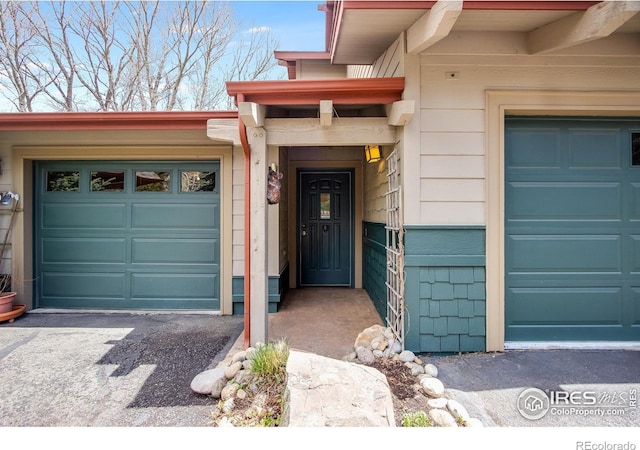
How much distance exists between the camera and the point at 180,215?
12.7ft

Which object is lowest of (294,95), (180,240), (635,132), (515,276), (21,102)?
(515,276)

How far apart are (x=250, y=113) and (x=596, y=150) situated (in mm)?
2900

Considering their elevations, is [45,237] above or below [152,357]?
above

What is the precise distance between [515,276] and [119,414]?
120 inches

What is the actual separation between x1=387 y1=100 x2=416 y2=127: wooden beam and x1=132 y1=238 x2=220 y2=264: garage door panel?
2.51 m

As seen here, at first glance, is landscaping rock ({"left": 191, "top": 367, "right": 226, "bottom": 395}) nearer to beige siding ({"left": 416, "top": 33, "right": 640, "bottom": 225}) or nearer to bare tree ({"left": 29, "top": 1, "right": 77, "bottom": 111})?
beige siding ({"left": 416, "top": 33, "right": 640, "bottom": 225})

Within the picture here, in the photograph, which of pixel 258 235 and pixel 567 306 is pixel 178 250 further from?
pixel 567 306

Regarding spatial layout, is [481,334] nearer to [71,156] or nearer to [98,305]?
[98,305]

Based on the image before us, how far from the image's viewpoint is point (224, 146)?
3.74 metres

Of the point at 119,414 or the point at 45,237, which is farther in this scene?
the point at 45,237

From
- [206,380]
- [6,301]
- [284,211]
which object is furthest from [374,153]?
[6,301]

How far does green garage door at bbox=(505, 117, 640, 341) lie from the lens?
2684 mm
